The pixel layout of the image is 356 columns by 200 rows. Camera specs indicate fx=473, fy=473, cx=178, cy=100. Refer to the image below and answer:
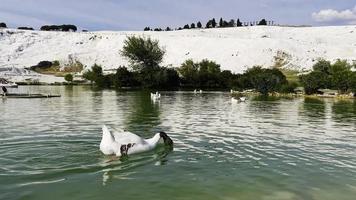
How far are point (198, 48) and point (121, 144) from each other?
149844 mm

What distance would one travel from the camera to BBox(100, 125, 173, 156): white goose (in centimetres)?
1786

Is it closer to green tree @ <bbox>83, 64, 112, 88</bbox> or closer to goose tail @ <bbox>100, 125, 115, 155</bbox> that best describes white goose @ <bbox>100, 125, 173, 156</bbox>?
goose tail @ <bbox>100, 125, 115, 155</bbox>

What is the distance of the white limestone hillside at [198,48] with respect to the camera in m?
147

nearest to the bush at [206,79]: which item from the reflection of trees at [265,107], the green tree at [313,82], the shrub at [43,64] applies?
the green tree at [313,82]

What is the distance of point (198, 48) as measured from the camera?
545ft

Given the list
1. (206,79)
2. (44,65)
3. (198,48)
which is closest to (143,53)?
(206,79)

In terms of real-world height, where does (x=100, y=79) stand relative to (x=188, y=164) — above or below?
above

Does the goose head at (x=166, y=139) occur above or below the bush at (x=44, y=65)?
below

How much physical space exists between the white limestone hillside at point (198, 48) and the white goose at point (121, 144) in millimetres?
120263

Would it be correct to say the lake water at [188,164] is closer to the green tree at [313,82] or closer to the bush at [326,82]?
the bush at [326,82]

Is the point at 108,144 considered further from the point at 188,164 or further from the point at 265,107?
the point at 265,107

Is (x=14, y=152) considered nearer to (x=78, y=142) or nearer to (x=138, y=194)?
(x=78, y=142)

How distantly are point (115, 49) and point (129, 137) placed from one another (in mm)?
158113

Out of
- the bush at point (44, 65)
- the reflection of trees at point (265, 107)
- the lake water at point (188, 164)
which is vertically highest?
the bush at point (44, 65)
